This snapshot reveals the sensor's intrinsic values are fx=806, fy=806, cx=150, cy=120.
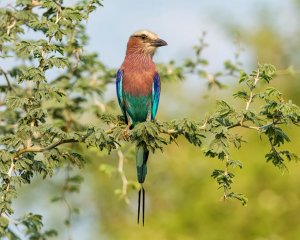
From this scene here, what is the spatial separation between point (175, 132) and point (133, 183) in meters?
3.04

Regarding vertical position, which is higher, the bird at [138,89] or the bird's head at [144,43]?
the bird's head at [144,43]

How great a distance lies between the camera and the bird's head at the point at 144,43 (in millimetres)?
10070

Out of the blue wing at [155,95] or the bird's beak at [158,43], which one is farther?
the bird's beak at [158,43]

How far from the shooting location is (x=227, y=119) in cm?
704

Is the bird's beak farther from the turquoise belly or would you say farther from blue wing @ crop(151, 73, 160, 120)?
the turquoise belly

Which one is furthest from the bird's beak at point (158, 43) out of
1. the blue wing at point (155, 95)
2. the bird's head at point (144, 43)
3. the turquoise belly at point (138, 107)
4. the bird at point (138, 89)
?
the turquoise belly at point (138, 107)

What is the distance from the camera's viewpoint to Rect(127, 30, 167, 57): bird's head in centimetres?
1007

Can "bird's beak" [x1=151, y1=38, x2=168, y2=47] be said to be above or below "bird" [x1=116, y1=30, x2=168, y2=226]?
above

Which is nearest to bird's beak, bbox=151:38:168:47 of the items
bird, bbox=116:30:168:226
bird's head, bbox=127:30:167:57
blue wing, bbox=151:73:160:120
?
bird's head, bbox=127:30:167:57

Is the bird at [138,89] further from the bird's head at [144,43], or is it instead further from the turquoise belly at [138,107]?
the bird's head at [144,43]

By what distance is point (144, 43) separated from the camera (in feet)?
33.4

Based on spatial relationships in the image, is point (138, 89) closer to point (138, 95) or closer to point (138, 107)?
point (138, 95)

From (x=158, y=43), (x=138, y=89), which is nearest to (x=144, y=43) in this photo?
(x=158, y=43)

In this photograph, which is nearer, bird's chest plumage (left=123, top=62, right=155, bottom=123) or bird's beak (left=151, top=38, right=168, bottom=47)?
bird's chest plumage (left=123, top=62, right=155, bottom=123)
